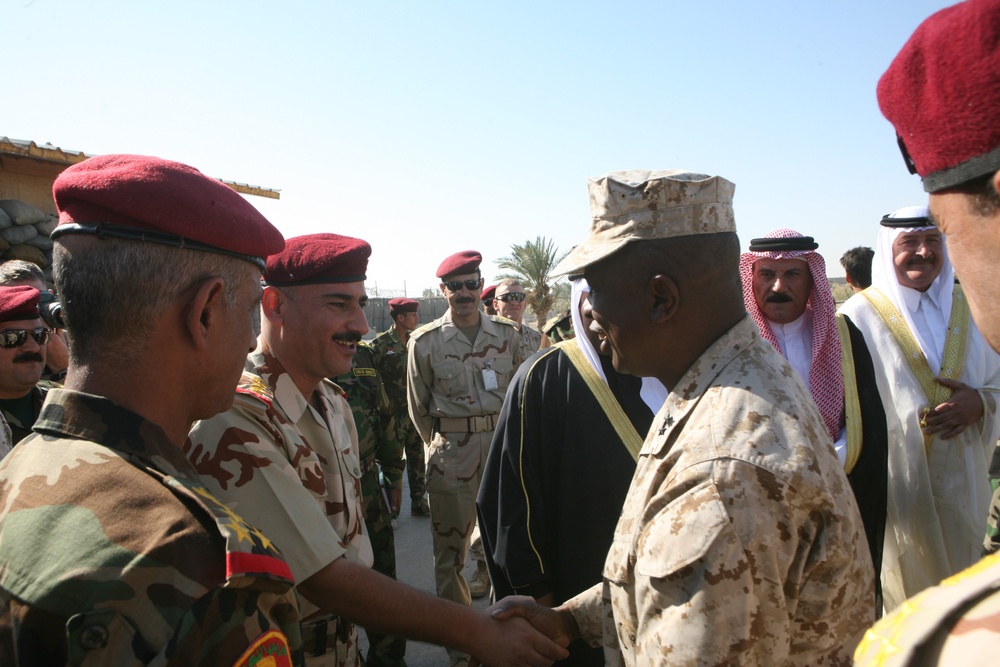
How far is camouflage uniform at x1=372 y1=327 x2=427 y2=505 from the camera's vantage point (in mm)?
7742

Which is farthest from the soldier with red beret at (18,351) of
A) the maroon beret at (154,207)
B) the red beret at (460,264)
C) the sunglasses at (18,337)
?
the red beret at (460,264)

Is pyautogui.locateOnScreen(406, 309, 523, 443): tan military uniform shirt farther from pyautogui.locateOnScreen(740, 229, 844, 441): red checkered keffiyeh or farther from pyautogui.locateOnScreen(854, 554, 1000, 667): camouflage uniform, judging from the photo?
pyautogui.locateOnScreen(854, 554, 1000, 667): camouflage uniform

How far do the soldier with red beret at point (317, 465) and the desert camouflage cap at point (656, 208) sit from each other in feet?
3.57

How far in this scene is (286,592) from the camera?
123 centimetres

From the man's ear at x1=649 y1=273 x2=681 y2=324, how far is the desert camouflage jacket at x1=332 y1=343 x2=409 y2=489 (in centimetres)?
358

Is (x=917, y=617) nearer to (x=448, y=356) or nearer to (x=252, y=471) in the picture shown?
(x=252, y=471)

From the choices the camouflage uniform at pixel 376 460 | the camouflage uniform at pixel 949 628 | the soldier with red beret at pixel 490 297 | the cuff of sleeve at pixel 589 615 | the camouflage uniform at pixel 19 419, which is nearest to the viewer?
the camouflage uniform at pixel 949 628

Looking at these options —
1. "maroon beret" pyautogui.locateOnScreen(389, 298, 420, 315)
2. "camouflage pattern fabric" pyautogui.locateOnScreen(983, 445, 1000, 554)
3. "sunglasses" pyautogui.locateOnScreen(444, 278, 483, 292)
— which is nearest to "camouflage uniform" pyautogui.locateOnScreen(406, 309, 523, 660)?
"sunglasses" pyautogui.locateOnScreen(444, 278, 483, 292)

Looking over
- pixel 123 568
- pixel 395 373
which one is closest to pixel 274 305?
pixel 123 568

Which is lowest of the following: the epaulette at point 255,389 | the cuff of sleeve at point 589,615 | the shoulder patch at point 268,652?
the cuff of sleeve at point 589,615

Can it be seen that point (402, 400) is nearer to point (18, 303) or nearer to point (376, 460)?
point (376, 460)

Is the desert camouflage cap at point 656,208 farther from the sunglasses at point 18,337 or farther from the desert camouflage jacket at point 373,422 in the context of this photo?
the desert camouflage jacket at point 373,422

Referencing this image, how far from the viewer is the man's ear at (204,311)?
4.59 feet

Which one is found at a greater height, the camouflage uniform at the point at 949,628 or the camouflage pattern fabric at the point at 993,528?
the camouflage uniform at the point at 949,628
